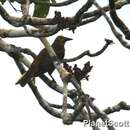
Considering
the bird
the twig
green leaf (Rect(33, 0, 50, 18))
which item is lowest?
the twig

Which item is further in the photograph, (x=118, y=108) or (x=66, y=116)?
(x=118, y=108)

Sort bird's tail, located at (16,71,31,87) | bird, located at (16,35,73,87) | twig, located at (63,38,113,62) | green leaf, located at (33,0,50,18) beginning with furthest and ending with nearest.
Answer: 1. bird, located at (16,35,73,87)
2. bird's tail, located at (16,71,31,87)
3. green leaf, located at (33,0,50,18)
4. twig, located at (63,38,113,62)

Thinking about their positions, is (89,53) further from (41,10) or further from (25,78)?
(25,78)

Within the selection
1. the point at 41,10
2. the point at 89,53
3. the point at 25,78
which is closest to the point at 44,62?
the point at 25,78

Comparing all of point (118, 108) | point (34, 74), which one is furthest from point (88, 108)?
point (34, 74)

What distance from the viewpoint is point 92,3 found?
503 cm

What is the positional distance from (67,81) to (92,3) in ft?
2.10

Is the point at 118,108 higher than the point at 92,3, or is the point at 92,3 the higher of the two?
the point at 92,3

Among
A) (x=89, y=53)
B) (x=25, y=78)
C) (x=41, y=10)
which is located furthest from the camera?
(x=25, y=78)

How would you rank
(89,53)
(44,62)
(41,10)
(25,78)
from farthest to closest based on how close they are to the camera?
(44,62) < (25,78) < (41,10) < (89,53)

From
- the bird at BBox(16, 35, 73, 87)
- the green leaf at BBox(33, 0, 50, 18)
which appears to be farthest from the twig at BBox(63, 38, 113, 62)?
the bird at BBox(16, 35, 73, 87)

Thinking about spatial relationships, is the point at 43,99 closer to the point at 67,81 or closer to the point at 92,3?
the point at 67,81

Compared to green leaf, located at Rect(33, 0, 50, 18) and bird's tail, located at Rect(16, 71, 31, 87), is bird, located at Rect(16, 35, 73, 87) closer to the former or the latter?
bird's tail, located at Rect(16, 71, 31, 87)

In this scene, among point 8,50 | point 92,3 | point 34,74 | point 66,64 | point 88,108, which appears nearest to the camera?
point 88,108
